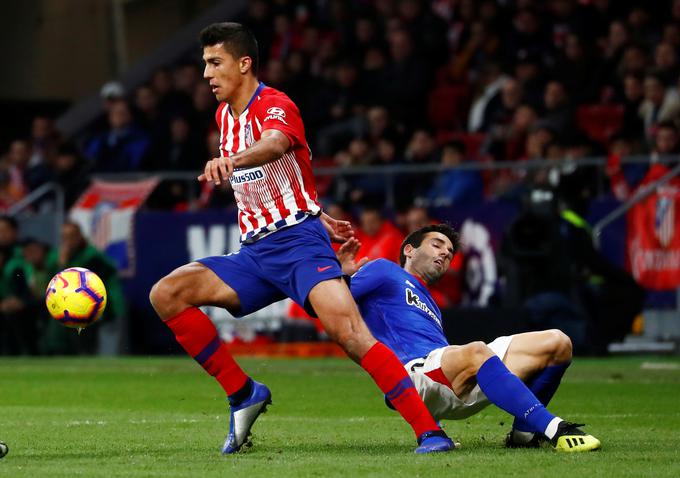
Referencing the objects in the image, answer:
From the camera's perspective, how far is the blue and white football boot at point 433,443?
704 centimetres

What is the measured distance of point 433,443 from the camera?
705cm

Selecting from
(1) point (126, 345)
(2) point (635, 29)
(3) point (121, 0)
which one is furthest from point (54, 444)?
(3) point (121, 0)

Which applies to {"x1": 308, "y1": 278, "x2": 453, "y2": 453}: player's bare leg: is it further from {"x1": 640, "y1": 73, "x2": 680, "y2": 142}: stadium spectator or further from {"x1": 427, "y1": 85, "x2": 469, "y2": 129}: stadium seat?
{"x1": 427, "y1": 85, "x2": 469, "y2": 129}: stadium seat

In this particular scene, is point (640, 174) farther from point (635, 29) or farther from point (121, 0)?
point (121, 0)

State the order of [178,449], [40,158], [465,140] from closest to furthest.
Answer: [178,449]
[465,140]
[40,158]

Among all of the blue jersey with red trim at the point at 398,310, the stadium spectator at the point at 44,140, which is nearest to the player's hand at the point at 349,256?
the blue jersey with red trim at the point at 398,310

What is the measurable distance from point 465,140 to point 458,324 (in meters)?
3.97

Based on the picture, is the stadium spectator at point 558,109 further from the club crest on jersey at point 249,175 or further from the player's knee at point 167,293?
the player's knee at point 167,293

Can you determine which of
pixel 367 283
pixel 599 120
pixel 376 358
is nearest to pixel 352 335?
pixel 376 358

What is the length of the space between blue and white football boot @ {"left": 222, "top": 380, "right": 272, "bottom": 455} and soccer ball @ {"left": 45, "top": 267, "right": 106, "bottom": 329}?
0.98 metres

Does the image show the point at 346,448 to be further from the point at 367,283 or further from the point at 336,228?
the point at 336,228

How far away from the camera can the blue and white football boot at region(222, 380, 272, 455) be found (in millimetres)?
7430

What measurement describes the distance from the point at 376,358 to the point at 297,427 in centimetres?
196

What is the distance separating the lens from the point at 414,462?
22.0 ft
